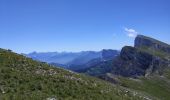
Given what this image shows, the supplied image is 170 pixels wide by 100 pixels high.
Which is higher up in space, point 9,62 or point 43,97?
point 9,62

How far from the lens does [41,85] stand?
101ft

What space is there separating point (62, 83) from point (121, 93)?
7257 millimetres

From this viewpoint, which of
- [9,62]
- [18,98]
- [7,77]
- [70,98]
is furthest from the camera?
[9,62]

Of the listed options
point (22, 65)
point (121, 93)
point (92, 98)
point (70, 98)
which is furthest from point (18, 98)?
point (121, 93)

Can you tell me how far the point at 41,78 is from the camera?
32.9m

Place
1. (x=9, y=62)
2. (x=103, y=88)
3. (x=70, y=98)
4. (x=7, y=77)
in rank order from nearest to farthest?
(x=70, y=98) < (x=7, y=77) < (x=103, y=88) < (x=9, y=62)

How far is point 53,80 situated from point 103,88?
5.30 m

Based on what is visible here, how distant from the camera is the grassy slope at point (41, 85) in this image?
94.8ft

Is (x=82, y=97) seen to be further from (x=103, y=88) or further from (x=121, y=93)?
(x=121, y=93)

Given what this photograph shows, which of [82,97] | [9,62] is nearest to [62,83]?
[82,97]

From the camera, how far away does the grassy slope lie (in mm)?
28891

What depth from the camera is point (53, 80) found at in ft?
108

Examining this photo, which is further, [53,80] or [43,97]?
[53,80]

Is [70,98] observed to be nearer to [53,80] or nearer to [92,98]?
[92,98]
